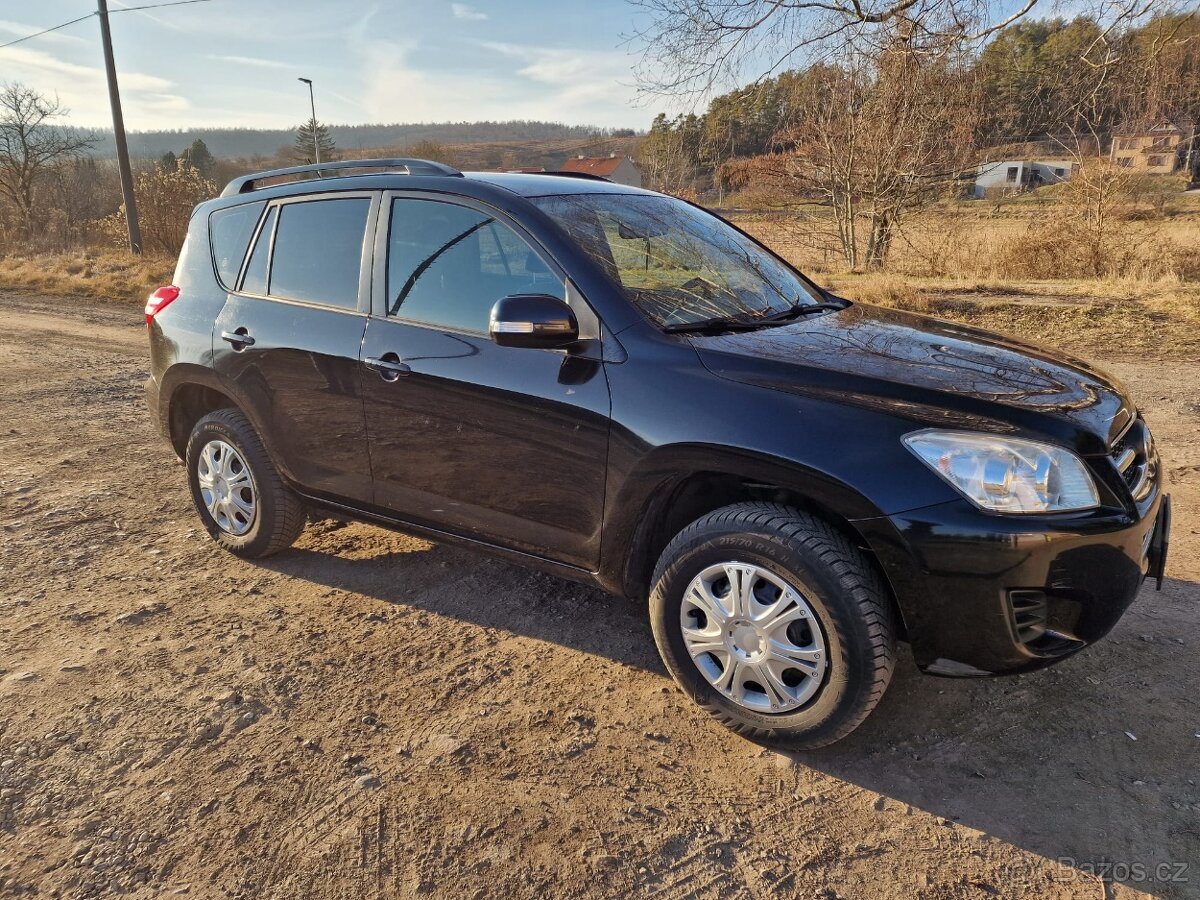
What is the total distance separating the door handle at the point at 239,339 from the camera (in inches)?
146

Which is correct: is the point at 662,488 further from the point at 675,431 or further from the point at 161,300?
the point at 161,300

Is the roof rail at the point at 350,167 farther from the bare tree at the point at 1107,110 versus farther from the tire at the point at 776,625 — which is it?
the bare tree at the point at 1107,110

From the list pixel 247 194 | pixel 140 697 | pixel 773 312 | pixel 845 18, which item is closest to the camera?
pixel 140 697

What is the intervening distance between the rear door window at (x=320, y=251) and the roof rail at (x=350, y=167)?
212 mm

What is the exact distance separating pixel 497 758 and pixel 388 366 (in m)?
1.55

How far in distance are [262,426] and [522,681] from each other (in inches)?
69.3

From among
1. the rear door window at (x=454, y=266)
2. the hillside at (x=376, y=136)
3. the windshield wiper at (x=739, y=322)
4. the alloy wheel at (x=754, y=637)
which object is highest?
the hillside at (x=376, y=136)

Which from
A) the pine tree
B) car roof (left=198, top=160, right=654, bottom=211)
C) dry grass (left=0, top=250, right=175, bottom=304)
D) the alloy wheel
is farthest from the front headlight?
the pine tree

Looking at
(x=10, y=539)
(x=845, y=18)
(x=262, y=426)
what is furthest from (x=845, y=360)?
(x=845, y=18)

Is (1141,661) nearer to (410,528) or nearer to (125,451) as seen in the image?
(410,528)

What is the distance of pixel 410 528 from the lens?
3.40 metres

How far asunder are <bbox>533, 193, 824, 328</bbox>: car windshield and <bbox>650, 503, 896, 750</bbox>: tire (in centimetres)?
82

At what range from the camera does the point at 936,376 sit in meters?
2.56

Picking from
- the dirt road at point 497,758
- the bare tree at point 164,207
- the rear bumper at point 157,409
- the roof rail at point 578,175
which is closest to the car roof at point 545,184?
the roof rail at point 578,175
